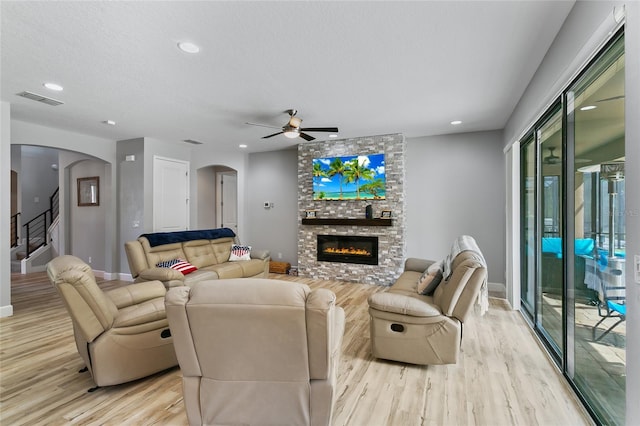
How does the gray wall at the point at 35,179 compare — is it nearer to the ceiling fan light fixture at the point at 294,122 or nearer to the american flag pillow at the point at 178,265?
the american flag pillow at the point at 178,265

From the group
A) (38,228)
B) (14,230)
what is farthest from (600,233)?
(38,228)

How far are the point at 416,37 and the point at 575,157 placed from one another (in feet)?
4.92

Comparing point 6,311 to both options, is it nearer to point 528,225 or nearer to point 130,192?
point 130,192

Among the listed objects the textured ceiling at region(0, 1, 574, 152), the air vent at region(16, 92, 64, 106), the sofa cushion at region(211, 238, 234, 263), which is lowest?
the sofa cushion at region(211, 238, 234, 263)

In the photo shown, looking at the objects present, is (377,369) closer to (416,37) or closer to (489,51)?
(416,37)

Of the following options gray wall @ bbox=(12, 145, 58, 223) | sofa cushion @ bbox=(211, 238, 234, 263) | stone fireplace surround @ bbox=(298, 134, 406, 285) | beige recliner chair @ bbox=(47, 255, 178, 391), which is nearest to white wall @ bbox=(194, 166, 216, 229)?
sofa cushion @ bbox=(211, 238, 234, 263)

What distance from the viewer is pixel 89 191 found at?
6.61 meters

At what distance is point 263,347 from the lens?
1.59 m

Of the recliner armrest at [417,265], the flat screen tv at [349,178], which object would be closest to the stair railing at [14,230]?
the flat screen tv at [349,178]

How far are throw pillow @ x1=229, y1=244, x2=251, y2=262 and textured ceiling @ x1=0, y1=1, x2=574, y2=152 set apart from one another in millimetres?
2243

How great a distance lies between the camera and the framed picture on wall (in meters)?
6.52

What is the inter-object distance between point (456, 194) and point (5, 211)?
6.82 meters

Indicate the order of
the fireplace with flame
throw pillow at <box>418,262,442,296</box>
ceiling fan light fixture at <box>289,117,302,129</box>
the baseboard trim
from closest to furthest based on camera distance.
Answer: throw pillow at <box>418,262,442,296</box> → the baseboard trim → ceiling fan light fixture at <box>289,117,302,129</box> → the fireplace with flame

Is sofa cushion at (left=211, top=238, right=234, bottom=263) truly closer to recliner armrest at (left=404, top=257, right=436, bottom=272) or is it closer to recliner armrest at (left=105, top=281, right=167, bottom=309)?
recliner armrest at (left=105, top=281, right=167, bottom=309)
